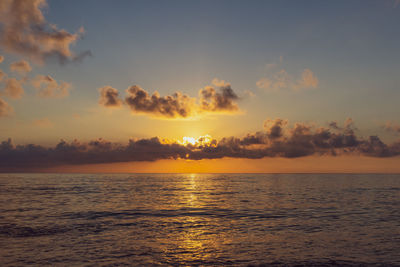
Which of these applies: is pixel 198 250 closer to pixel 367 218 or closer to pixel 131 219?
pixel 131 219

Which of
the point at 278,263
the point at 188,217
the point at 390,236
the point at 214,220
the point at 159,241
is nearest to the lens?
the point at 278,263

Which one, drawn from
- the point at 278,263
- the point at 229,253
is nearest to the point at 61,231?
the point at 229,253

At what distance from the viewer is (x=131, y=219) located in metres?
36.9

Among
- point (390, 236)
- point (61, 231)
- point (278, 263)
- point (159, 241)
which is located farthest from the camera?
point (61, 231)

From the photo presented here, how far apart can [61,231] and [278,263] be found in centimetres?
2013

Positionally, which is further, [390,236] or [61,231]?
[61,231]

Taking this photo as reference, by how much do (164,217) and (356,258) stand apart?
23957mm

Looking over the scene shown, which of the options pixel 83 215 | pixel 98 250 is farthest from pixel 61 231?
pixel 83 215

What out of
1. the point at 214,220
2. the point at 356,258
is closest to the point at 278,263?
the point at 356,258

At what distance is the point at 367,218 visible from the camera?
37.2 meters

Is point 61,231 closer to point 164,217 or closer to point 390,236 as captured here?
point 164,217

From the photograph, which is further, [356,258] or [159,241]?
[159,241]

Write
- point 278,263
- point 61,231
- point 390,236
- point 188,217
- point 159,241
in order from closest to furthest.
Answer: point 278,263 → point 159,241 → point 390,236 → point 61,231 → point 188,217

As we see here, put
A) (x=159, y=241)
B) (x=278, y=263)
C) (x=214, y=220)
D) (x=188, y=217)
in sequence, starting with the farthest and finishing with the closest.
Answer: (x=188, y=217)
(x=214, y=220)
(x=159, y=241)
(x=278, y=263)
